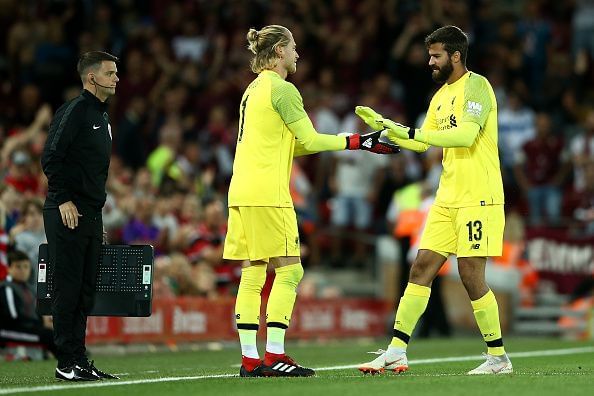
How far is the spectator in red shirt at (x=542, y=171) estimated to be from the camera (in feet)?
68.6

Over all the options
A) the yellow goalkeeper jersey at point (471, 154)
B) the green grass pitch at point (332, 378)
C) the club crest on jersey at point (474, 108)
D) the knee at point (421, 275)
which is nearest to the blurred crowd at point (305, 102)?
the green grass pitch at point (332, 378)

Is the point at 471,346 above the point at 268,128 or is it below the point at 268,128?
below

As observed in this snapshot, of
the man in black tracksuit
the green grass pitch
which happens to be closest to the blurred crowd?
the green grass pitch

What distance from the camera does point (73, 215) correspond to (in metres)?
9.02

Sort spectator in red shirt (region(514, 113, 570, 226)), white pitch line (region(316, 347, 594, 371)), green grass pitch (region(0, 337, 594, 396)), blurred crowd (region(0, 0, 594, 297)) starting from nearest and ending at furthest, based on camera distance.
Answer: green grass pitch (region(0, 337, 594, 396))
white pitch line (region(316, 347, 594, 371))
blurred crowd (region(0, 0, 594, 297))
spectator in red shirt (region(514, 113, 570, 226))

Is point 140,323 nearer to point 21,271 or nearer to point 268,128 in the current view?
point 21,271

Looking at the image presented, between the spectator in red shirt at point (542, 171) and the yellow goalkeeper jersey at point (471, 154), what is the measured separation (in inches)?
461

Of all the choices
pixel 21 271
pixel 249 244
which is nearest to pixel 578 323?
pixel 21 271

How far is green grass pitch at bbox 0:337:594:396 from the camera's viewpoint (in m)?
7.94

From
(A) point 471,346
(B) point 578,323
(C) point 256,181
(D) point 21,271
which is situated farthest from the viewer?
(B) point 578,323

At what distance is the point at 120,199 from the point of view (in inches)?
655

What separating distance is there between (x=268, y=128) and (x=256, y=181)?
39 cm

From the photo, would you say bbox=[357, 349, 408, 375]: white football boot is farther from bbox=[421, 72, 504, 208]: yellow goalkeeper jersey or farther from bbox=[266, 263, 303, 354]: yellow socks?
bbox=[421, 72, 504, 208]: yellow goalkeeper jersey

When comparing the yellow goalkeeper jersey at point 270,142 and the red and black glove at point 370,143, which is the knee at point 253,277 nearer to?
the yellow goalkeeper jersey at point 270,142
